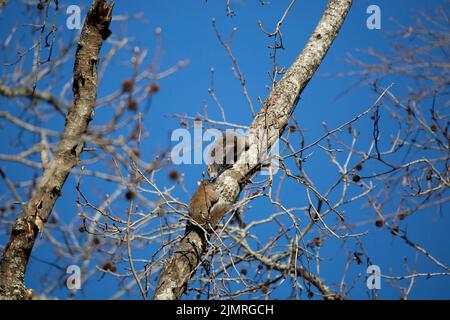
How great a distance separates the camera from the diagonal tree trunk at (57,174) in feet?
7.32

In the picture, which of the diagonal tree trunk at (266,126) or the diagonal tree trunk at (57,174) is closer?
the diagonal tree trunk at (57,174)

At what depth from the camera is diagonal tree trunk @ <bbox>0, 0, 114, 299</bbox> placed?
87.8 inches

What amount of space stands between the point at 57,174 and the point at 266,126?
4.17 feet

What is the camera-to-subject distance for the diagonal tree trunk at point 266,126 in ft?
8.66

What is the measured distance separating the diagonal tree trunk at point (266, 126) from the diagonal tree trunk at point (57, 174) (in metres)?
0.75

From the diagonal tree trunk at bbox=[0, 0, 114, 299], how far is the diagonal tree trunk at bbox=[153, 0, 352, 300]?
2.47ft

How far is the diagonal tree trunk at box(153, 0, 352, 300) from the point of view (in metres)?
2.64

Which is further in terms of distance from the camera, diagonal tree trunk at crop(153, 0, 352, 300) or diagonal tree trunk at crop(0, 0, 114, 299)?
diagonal tree trunk at crop(153, 0, 352, 300)

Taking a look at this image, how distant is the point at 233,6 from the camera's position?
3.54m

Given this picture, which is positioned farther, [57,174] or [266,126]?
[266,126]

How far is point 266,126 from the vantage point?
113 inches
